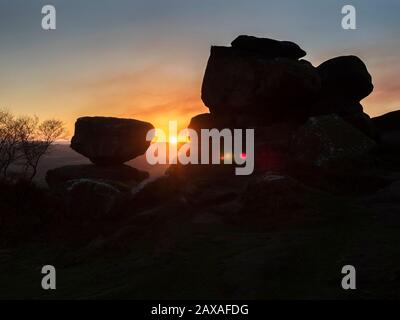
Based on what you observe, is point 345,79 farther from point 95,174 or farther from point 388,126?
point 95,174

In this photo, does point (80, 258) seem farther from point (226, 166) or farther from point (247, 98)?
point (247, 98)

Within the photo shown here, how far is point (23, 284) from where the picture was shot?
14844 mm

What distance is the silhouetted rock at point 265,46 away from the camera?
31656 mm

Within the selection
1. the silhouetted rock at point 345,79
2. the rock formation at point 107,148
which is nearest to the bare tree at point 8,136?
the rock formation at point 107,148

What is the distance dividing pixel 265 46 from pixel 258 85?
3.38m

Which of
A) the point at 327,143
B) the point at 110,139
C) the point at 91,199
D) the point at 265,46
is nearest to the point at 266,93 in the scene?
the point at 265,46

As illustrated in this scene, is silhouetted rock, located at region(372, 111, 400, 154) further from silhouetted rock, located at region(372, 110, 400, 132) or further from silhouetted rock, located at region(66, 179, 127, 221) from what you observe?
silhouetted rock, located at region(66, 179, 127, 221)

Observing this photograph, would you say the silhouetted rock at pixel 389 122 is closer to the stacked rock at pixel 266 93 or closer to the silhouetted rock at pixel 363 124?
the stacked rock at pixel 266 93

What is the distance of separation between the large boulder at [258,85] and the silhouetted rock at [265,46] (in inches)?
22.1

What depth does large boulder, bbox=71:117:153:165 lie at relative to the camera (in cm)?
3878

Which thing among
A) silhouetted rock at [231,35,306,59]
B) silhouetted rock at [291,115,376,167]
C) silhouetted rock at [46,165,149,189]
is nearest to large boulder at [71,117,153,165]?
silhouetted rock at [46,165,149,189]

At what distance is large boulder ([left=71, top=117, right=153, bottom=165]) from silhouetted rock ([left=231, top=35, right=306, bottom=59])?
1190 centimetres
